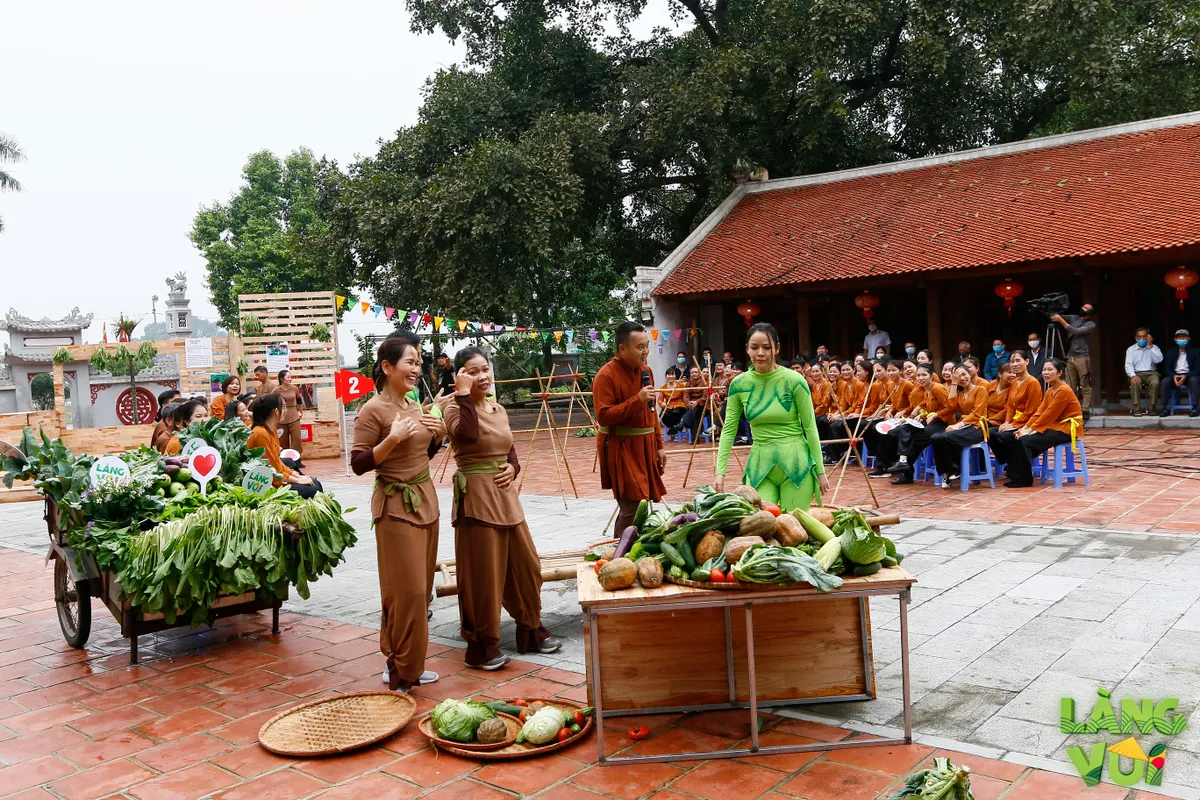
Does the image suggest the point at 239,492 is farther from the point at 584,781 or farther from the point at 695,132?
the point at 695,132

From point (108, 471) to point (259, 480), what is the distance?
81 cm

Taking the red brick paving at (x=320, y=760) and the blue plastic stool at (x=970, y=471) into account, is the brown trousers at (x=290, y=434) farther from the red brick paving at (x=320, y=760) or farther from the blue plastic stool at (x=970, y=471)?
the blue plastic stool at (x=970, y=471)

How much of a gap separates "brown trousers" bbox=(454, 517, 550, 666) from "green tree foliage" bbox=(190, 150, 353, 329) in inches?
1149

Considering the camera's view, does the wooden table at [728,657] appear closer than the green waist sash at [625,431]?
Yes

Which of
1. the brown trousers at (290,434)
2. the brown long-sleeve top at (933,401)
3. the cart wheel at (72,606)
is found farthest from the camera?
the brown trousers at (290,434)

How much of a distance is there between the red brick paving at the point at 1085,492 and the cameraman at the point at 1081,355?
101 cm


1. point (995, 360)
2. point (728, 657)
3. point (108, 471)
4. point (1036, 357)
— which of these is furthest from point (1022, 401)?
point (108, 471)

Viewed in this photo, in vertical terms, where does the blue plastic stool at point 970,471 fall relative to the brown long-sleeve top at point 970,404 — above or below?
below

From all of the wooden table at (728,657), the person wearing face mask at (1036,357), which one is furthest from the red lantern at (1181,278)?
the wooden table at (728,657)

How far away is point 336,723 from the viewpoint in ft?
13.3

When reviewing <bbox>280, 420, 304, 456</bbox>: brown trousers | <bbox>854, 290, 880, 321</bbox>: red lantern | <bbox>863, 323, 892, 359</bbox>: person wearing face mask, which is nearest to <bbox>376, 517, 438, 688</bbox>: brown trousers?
<bbox>280, 420, 304, 456</bbox>: brown trousers

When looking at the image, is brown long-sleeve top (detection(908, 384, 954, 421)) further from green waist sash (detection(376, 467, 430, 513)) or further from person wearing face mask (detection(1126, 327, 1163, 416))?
green waist sash (detection(376, 467, 430, 513))

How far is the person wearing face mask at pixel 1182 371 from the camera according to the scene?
14.1m

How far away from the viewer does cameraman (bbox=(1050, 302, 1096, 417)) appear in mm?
14492
